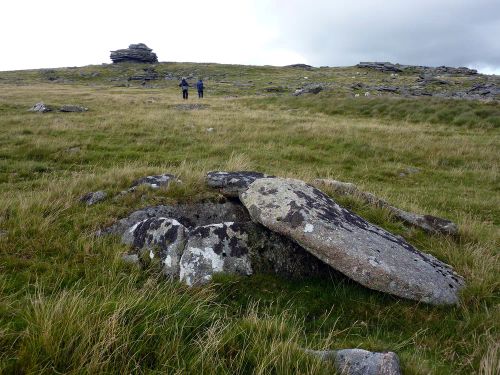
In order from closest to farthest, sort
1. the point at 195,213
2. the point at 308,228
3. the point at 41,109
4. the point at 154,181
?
1. the point at 308,228
2. the point at 195,213
3. the point at 154,181
4. the point at 41,109

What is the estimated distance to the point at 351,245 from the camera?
528 centimetres

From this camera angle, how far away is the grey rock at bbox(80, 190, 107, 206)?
746 centimetres

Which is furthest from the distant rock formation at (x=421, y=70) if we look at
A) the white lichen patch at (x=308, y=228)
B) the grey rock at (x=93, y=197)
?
the white lichen patch at (x=308, y=228)

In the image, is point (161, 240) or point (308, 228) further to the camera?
point (161, 240)

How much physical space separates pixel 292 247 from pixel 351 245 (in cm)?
94

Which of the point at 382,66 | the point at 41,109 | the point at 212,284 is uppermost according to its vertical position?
the point at 382,66

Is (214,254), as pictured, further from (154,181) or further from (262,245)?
(154,181)

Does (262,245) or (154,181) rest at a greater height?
(154,181)

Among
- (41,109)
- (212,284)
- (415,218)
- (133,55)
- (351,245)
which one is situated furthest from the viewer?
(133,55)

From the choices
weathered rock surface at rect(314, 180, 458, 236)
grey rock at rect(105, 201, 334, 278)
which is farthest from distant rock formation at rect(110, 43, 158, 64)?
grey rock at rect(105, 201, 334, 278)

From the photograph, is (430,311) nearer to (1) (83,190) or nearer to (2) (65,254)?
(2) (65,254)

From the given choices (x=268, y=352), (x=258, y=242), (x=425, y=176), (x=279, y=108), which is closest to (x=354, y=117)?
(x=279, y=108)

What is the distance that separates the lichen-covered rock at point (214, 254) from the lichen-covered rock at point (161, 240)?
13 cm

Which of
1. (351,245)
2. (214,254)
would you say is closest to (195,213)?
(214,254)
